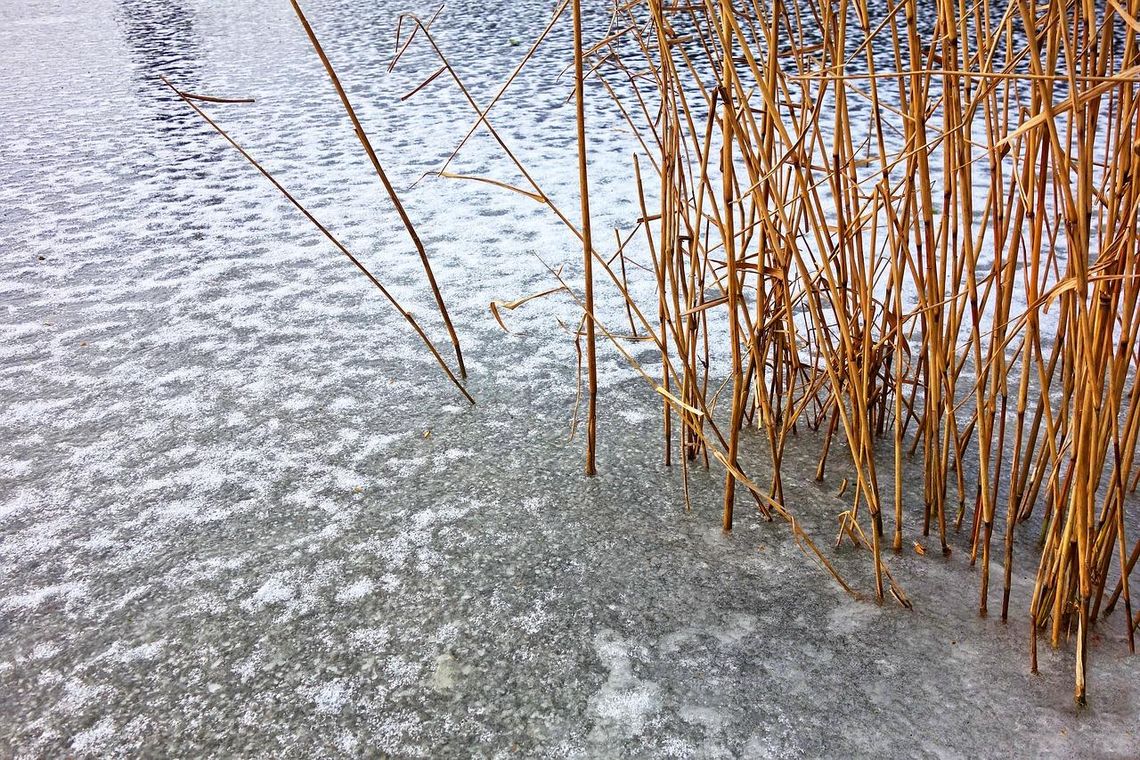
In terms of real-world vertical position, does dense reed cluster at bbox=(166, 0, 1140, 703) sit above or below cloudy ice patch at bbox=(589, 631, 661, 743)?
above

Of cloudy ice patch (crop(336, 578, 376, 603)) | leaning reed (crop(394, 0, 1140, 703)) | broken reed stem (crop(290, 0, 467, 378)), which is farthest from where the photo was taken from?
cloudy ice patch (crop(336, 578, 376, 603))

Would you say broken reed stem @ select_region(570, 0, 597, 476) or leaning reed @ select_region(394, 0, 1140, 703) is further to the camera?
broken reed stem @ select_region(570, 0, 597, 476)

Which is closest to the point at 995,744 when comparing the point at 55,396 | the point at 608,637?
the point at 608,637

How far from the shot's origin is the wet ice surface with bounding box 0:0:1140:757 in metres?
0.83

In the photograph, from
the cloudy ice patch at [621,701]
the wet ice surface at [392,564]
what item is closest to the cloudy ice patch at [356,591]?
the wet ice surface at [392,564]

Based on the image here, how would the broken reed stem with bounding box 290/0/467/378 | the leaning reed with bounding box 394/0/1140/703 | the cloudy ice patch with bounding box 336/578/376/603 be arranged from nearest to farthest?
the leaning reed with bounding box 394/0/1140/703 < the broken reed stem with bounding box 290/0/467/378 < the cloudy ice patch with bounding box 336/578/376/603

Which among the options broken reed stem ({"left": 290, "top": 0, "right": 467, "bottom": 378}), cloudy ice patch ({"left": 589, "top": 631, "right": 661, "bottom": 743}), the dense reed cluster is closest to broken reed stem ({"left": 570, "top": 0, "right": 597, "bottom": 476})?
the dense reed cluster

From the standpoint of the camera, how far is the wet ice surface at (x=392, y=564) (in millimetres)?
833

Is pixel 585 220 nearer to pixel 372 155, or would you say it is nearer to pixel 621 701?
pixel 372 155

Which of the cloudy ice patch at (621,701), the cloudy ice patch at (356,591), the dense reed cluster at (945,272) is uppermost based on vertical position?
the dense reed cluster at (945,272)

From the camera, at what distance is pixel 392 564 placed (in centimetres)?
105

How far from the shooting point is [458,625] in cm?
95

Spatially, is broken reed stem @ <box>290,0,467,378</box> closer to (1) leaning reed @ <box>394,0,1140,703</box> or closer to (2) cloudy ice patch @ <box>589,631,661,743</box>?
(1) leaning reed @ <box>394,0,1140,703</box>

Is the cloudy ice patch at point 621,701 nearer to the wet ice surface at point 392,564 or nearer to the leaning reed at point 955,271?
the wet ice surface at point 392,564
